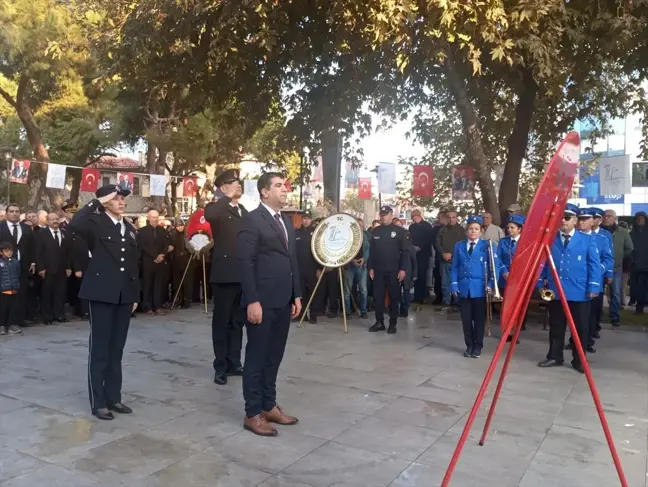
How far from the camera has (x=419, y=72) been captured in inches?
514

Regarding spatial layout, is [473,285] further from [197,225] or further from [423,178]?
[423,178]

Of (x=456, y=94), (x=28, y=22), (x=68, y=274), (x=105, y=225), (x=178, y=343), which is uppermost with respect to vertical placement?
(x=28, y=22)

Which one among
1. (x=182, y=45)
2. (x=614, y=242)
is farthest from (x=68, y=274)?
(x=614, y=242)

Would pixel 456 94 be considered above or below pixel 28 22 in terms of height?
below

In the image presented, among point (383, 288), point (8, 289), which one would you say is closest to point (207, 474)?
point (383, 288)

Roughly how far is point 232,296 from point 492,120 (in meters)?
11.3

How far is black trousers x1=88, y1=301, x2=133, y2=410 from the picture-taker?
16.4 feet

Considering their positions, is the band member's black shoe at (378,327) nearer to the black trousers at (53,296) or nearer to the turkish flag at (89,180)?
the black trousers at (53,296)

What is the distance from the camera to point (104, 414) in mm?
4918

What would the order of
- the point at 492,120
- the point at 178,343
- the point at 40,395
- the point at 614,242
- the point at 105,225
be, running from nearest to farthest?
the point at 105,225 < the point at 40,395 < the point at 178,343 < the point at 614,242 < the point at 492,120

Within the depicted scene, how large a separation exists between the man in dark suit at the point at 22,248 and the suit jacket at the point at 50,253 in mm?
100

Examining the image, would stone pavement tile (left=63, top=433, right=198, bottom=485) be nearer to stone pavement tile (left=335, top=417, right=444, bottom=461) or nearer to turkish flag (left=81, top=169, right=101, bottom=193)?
stone pavement tile (left=335, top=417, right=444, bottom=461)

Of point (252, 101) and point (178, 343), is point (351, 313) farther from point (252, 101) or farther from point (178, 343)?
point (252, 101)

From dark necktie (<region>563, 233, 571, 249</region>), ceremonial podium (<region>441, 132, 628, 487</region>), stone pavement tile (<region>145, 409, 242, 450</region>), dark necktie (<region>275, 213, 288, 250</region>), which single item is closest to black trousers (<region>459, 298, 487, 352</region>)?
dark necktie (<region>563, 233, 571, 249</region>)
